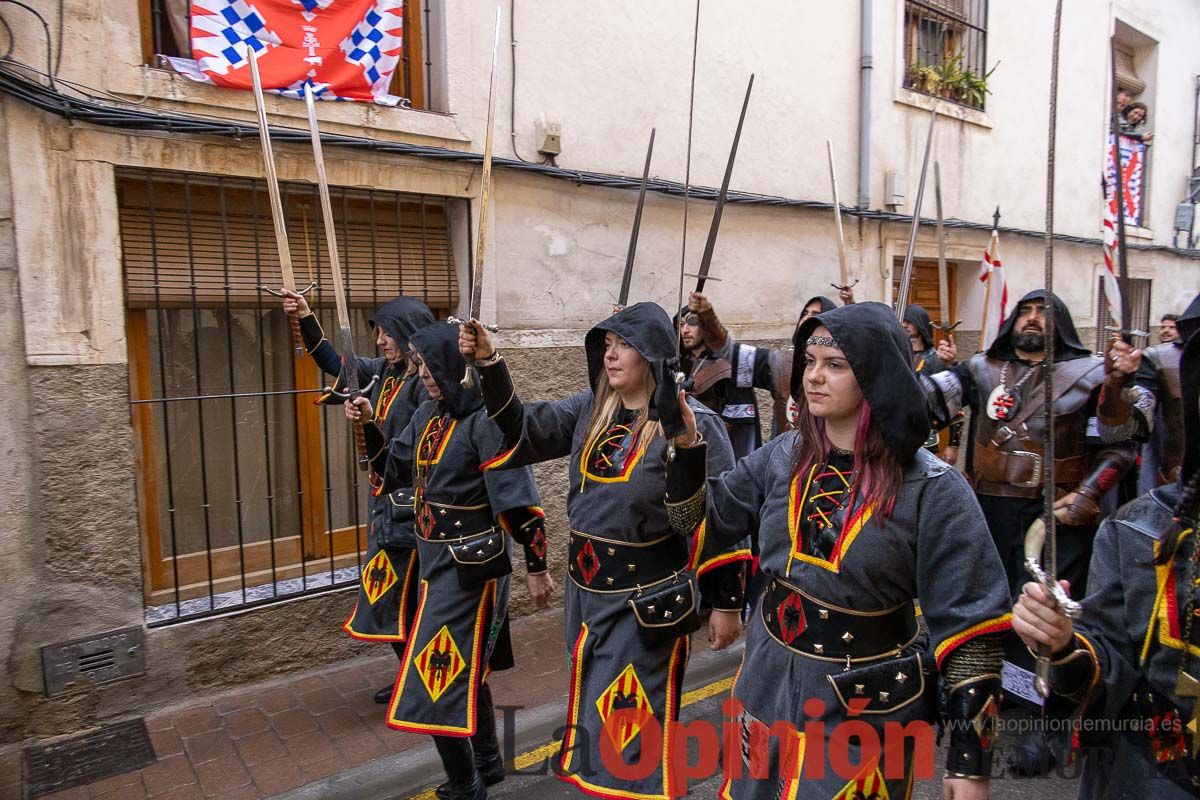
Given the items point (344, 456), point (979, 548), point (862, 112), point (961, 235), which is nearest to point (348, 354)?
point (344, 456)

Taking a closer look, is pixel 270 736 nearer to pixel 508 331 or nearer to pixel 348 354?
pixel 348 354

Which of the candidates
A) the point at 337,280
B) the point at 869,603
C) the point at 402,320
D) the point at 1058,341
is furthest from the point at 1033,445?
the point at 337,280

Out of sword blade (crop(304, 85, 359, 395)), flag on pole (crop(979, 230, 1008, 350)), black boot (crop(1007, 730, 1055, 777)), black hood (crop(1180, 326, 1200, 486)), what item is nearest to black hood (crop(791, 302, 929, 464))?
black hood (crop(1180, 326, 1200, 486))

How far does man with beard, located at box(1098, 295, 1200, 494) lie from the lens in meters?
3.63

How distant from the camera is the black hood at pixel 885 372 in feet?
Result: 7.16

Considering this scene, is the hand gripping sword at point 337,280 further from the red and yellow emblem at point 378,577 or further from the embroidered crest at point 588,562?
the embroidered crest at point 588,562

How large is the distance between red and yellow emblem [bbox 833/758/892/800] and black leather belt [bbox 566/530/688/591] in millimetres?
1032

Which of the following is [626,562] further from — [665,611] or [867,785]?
[867,785]

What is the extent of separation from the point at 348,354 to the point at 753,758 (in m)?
2.48

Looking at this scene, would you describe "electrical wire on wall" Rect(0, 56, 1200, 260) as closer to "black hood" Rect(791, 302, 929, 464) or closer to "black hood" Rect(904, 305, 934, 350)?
"black hood" Rect(904, 305, 934, 350)

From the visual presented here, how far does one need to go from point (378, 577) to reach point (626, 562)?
172 centimetres

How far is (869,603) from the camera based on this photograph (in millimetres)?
2199

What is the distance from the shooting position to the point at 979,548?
210 cm

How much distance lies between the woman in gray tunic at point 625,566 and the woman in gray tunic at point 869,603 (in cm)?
53
